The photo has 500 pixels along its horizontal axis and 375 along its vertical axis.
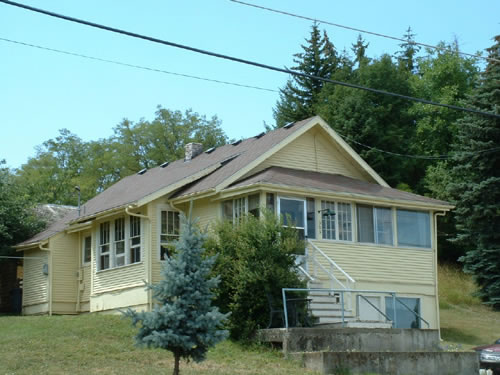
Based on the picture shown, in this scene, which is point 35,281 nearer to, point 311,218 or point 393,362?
point 311,218

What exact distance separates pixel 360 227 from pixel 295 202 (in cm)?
253

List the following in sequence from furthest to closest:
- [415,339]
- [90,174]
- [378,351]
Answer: [90,174] → [415,339] → [378,351]

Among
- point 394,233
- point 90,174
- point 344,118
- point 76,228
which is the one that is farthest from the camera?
point 90,174

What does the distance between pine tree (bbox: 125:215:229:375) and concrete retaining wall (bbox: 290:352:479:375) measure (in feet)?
11.8

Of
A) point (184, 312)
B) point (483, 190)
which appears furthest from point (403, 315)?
point (483, 190)

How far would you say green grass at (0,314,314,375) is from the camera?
654 inches

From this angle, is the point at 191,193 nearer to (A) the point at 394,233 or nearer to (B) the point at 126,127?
(A) the point at 394,233

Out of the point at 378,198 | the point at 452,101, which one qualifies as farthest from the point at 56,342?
the point at 452,101

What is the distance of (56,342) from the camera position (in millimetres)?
19047

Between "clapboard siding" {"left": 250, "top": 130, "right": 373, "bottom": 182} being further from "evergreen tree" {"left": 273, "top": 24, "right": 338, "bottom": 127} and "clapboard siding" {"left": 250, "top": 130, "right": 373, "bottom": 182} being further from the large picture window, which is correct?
"evergreen tree" {"left": 273, "top": 24, "right": 338, "bottom": 127}

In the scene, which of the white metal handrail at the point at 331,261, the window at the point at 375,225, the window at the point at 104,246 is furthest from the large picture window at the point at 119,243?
the window at the point at 375,225

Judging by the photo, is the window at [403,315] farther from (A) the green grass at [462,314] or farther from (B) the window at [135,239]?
(B) the window at [135,239]

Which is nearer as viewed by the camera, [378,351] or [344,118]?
[378,351]

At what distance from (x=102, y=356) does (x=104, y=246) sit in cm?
905
